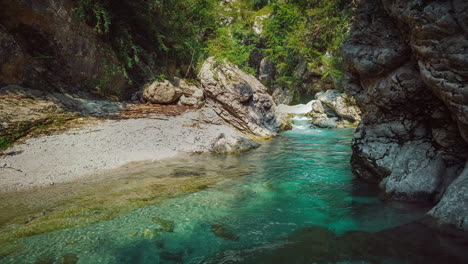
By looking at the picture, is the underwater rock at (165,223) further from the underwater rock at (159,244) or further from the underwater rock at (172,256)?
the underwater rock at (172,256)

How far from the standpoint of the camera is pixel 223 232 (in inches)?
93.8

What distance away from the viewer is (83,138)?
543 centimetres

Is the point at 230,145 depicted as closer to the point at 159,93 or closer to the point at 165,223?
the point at 165,223

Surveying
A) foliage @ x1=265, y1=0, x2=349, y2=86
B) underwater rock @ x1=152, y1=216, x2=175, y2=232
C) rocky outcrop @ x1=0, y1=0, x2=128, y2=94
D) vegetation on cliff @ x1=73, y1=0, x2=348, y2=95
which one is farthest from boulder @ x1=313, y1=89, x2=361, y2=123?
underwater rock @ x1=152, y1=216, x2=175, y2=232

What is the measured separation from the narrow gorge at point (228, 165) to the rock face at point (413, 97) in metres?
0.02

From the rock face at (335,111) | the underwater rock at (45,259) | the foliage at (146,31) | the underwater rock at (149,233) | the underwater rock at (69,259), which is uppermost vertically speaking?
the foliage at (146,31)

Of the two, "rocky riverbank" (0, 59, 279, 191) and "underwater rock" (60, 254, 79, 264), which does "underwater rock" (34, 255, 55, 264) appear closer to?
"underwater rock" (60, 254, 79, 264)

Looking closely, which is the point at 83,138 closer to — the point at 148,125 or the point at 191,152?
the point at 148,125

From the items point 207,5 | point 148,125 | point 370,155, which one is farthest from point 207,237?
point 207,5

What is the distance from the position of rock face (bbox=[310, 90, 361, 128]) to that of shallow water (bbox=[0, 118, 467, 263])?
9.77 m

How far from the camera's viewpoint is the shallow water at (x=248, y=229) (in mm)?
1945

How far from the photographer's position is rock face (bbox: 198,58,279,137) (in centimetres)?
884

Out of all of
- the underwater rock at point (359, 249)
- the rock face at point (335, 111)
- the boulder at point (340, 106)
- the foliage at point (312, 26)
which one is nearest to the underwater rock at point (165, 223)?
the underwater rock at point (359, 249)

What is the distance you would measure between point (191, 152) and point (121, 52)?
583cm
